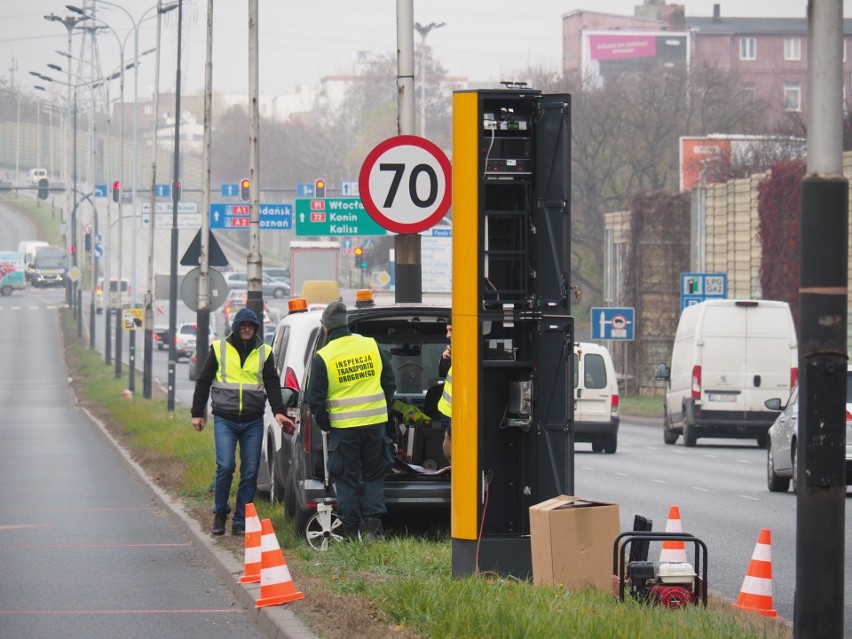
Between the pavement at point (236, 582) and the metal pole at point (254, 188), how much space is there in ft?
12.4

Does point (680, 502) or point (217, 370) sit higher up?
point (217, 370)

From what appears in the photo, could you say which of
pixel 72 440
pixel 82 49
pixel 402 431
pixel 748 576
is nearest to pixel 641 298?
pixel 72 440

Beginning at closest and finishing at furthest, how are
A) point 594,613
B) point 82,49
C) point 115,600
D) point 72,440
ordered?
point 594,613 < point 115,600 < point 72,440 < point 82,49

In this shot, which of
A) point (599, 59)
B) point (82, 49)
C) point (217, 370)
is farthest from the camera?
point (599, 59)

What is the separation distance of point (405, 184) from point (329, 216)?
2636 centimetres

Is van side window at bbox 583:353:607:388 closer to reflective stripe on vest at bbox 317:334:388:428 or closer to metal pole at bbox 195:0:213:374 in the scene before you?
metal pole at bbox 195:0:213:374

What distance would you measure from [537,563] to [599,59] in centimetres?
11830

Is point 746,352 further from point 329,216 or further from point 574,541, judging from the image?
point 574,541

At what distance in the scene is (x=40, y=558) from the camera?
43.1 feet

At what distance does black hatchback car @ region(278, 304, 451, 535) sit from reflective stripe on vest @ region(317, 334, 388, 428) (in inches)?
20.8

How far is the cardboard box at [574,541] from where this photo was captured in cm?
912

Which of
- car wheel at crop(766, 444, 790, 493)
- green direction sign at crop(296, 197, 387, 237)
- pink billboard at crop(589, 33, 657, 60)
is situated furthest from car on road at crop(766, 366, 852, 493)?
pink billboard at crop(589, 33, 657, 60)

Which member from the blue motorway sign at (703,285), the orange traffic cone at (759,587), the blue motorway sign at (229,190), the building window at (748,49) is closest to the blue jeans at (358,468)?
the orange traffic cone at (759,587)

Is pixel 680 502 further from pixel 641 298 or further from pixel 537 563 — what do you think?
pixel 641 298
